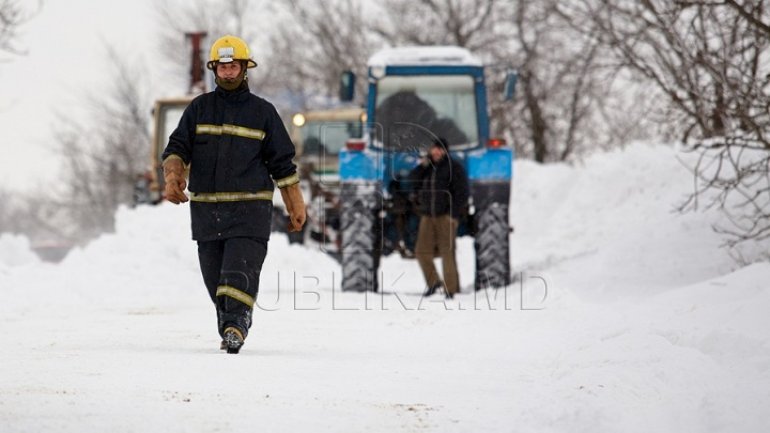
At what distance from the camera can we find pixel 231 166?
7746 mm

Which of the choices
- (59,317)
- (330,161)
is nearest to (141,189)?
(330,161)

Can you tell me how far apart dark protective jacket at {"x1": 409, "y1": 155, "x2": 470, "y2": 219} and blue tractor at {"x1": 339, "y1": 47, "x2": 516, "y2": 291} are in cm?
41

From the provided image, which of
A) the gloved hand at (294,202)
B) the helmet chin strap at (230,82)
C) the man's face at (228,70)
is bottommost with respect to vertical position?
the gloved hand at (294,202)

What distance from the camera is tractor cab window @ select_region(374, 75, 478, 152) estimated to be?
14.9 meters

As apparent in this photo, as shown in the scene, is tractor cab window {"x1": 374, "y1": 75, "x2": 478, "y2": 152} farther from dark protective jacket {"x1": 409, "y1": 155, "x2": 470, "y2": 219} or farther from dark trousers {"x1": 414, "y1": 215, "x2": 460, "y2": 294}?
dark trousers {"x1": 414, "y1": 215, "x2": 460, "y2": 294}

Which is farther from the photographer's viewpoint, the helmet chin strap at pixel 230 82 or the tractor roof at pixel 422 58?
the tractor roof at pixel 422 58

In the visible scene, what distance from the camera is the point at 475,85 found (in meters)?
15.1

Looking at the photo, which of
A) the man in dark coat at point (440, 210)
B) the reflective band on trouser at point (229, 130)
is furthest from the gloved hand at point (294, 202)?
the man in dark coat at point (440, 210)

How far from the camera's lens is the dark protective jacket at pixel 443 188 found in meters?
14.0

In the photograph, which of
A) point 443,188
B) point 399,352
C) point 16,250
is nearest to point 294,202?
point 399,352

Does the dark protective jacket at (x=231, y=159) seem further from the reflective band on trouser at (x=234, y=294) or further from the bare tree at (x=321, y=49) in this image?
the bare tree at (x=321, y=49)

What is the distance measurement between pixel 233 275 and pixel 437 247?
6.77 m

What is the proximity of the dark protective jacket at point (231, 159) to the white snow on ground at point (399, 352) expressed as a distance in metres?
0.78

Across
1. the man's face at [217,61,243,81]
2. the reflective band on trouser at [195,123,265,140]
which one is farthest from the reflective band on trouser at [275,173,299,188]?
the man's face at [217,61,243,81]
